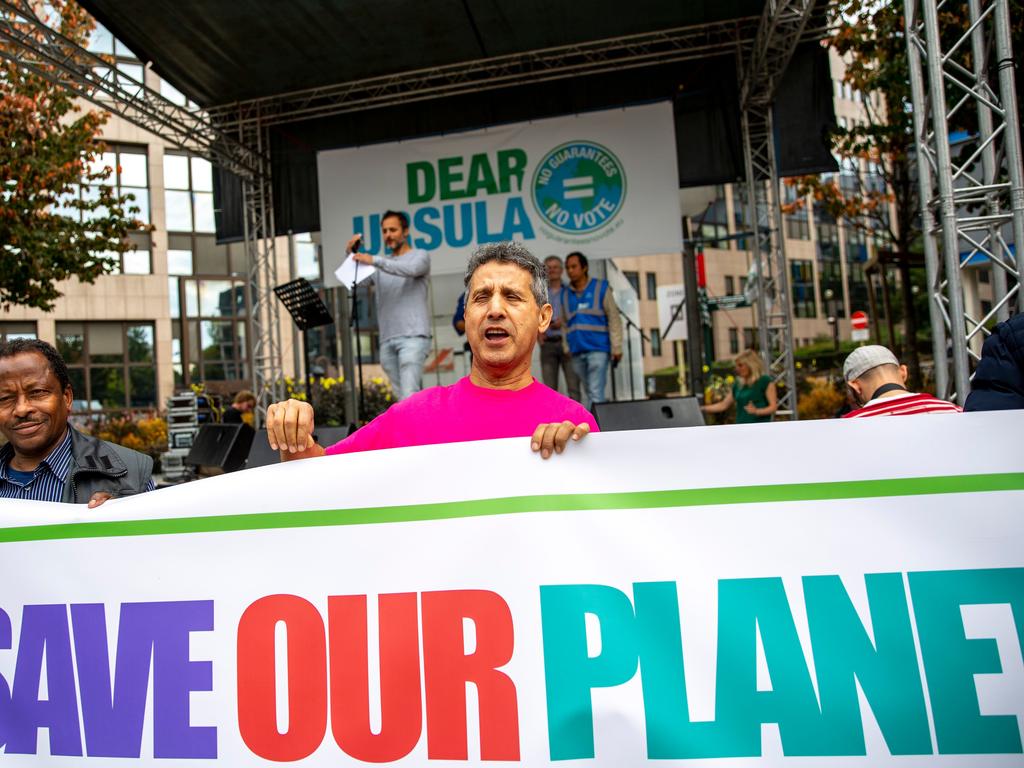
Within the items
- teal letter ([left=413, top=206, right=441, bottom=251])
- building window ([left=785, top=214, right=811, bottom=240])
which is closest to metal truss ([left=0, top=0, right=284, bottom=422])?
teal letter ([left=413, top=206, right=441, bottom=251])

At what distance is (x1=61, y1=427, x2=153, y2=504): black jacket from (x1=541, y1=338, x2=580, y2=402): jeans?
562 centimetres

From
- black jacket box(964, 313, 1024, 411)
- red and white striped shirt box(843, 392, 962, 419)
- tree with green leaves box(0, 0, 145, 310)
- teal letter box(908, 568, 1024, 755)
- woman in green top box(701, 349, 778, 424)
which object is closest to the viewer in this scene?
teal letter box(908, 568, 1024, 755)

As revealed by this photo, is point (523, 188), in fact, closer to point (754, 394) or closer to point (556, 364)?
point (556, 364)

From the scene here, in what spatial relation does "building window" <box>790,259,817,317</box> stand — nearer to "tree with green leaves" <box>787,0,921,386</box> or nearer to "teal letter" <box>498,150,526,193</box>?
"tree with green leaves" <box>787,0,921,386</box>

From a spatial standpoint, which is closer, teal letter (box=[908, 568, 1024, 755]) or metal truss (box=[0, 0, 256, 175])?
teal letter (box=[908, 568, 1024, 755])

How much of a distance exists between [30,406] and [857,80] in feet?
39.1

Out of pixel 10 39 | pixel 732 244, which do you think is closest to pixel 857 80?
pixel 10 39

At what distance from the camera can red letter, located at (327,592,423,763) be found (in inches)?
56.4

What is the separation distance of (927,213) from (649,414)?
189 centimetres

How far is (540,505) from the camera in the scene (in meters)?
1.52

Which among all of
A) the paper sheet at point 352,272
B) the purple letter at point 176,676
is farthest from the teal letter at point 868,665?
the paper sheet at point 352,272

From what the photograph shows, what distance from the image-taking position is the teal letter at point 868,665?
1.33 metres

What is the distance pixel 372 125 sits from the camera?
32.1 ft

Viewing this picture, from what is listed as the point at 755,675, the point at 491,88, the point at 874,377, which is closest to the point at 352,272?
the point at 491,88
